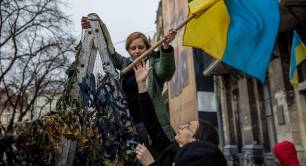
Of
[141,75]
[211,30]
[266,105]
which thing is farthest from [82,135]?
[266,105]

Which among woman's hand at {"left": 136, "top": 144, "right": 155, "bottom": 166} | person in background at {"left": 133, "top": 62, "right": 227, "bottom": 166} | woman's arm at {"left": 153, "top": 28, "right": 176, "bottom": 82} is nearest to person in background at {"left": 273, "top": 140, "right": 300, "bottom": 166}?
person in background at {"left": 133, "top": 62, "right": 227, "bottom": 166}

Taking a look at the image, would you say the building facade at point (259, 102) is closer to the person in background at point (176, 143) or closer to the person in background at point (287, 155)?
the person in background at point (287, 155)

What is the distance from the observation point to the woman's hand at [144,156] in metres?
2.68

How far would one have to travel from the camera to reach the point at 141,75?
2943mm

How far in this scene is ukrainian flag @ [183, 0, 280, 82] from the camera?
13.3 ft

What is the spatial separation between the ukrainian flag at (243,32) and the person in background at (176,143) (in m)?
1.21

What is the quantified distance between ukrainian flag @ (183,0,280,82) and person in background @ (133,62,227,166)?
3.96ft

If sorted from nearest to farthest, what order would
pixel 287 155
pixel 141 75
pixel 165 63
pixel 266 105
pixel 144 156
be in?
A: pixel 144 156
pixel 141 75
pixel 165 63
pixel 287 155
pixel 266 105

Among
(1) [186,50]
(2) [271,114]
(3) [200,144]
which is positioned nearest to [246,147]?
(2) [271,114]

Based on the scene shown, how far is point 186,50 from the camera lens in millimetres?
14859

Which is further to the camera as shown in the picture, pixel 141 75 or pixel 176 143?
pixel 141 75

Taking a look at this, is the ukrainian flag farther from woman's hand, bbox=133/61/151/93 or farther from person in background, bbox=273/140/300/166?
woman's hand, bbox=133/61/151/93

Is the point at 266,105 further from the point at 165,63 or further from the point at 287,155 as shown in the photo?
the point at 165,63

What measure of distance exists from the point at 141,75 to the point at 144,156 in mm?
568
